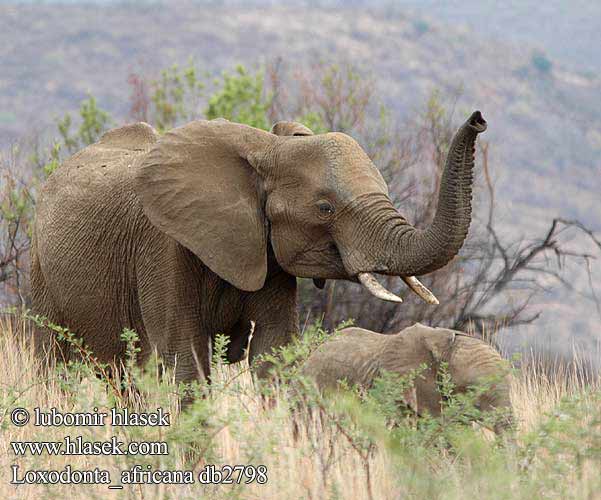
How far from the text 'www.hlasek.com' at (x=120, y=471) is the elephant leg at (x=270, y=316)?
78 cm

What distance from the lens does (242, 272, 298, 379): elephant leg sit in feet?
22.6

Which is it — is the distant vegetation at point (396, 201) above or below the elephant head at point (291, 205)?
below

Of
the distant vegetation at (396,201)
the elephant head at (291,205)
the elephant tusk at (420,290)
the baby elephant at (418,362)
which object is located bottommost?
the distant vegetation at (396,201)

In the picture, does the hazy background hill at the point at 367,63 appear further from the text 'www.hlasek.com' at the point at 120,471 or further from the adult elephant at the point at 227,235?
the text 'www.hlasek.com' at the point at 120,471

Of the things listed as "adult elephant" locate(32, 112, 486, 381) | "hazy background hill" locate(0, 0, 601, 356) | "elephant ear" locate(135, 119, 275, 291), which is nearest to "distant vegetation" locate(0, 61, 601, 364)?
"adult elephant" locate(32, 112, 486, 381)

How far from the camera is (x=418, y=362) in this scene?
23.4 ft

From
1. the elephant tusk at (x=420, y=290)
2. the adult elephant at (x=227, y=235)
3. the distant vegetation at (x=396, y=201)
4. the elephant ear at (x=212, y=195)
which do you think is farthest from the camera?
the distant vegetation at (x=396, y=201)

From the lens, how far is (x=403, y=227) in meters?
6.23

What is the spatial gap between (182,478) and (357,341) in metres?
2.37

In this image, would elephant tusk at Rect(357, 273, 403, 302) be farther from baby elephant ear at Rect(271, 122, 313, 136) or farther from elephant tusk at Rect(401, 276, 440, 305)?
baby elephant ear at Rect(271, 122, 313, 136)

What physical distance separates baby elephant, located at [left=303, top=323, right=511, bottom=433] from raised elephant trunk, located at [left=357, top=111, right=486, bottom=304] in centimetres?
65

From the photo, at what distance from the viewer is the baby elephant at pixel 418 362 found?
22.1ft

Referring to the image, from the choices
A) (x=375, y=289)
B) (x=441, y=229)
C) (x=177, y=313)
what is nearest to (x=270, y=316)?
(x=177, y=313)

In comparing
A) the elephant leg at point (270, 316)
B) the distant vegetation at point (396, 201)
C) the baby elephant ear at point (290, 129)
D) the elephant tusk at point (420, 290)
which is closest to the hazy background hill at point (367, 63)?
the distant vegetation at point (396, 201)
